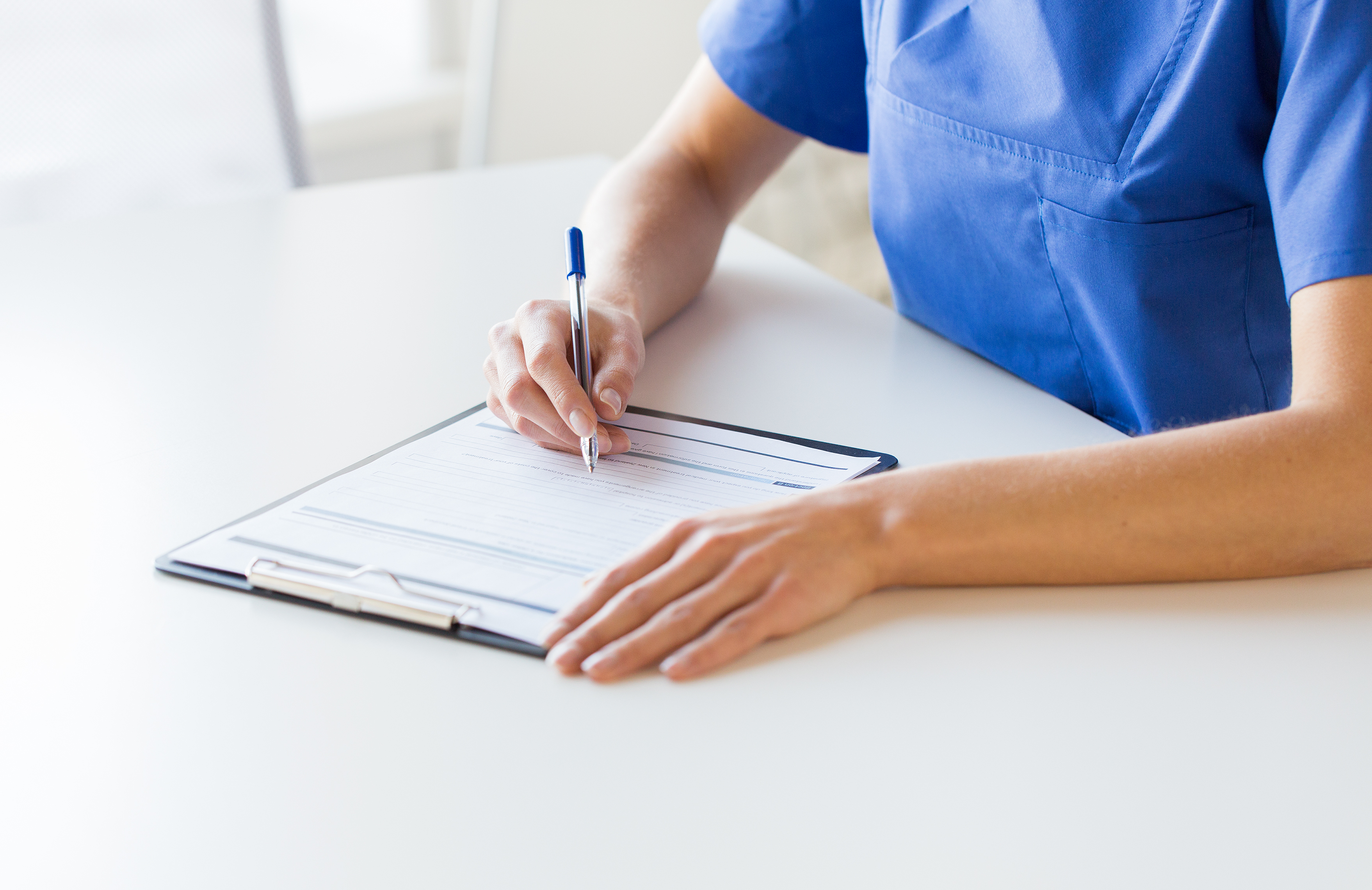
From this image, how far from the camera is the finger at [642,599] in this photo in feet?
1.84

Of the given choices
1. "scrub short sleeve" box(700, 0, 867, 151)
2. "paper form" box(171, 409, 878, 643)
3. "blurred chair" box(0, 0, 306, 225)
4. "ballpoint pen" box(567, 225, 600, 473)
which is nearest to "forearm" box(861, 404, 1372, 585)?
"paper form" box(171, 409, 878, 643)

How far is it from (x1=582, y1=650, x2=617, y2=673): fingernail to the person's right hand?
0.73 ft

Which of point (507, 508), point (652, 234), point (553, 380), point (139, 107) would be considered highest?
point (139, 107)

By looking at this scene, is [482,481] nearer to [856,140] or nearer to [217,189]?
[856,140]

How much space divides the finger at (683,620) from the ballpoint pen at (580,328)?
7.6 inches

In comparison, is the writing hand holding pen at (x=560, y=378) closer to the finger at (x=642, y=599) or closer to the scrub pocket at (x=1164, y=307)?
the finger at (x=642, y=599)

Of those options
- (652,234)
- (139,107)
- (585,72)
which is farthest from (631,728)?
(585,72)

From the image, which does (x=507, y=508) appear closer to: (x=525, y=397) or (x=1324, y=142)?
(x=525, y=397)

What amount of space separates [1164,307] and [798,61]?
0.47 meters

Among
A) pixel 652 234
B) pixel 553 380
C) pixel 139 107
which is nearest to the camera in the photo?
pixel 553 380

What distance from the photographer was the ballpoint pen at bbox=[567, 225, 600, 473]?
761 millimetres

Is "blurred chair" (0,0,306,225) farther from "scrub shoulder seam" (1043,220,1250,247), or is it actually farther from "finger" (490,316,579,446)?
"scrub shoulder seam" (1043,220,1250,247)

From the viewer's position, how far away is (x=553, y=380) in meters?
0.78

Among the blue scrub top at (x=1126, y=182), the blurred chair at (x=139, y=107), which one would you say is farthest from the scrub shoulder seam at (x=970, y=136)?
the blurred chair at (x=139, y=107)
